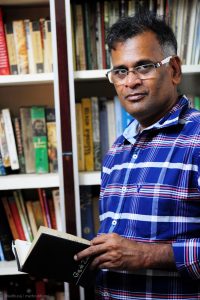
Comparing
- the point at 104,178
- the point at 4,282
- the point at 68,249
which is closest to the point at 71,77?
the point at 104,178

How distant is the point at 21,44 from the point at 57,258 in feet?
2.93

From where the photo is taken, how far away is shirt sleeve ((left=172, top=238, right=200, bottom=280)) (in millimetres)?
917

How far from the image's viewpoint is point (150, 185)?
101 centimetres

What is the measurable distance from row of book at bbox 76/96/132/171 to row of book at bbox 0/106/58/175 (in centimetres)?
11

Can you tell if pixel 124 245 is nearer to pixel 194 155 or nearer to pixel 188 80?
pixel 194 155

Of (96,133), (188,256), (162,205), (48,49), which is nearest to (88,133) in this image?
(96,133)

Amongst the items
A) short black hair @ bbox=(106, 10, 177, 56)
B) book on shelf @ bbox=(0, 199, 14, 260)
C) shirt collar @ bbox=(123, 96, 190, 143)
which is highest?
short black hair @ bbox=(106, 10, 177, 56)

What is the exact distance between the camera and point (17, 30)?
150cm

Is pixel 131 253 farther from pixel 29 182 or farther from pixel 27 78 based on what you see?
pixel 27 78

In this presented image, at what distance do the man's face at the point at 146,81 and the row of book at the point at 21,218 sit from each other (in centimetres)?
65

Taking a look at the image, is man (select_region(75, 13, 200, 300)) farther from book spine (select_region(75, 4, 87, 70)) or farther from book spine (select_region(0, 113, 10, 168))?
book spine (select_region(0, 113, 10, 168))

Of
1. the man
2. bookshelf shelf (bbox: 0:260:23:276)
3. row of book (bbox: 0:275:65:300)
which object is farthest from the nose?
row of book (bbox: 0:275:65:300)

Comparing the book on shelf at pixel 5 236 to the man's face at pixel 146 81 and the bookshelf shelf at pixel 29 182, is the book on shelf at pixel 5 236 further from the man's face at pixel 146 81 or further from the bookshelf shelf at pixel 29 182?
the man's face at pixel 146 81

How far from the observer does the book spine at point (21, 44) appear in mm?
1495
